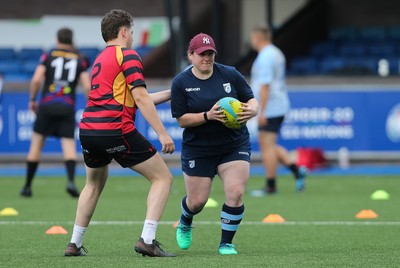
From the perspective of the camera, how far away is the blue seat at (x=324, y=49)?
91.0 ft

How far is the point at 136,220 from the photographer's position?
41.3 feet

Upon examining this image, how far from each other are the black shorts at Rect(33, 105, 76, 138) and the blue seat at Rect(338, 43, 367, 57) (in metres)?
13.0

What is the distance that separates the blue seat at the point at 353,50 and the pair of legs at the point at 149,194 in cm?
1875

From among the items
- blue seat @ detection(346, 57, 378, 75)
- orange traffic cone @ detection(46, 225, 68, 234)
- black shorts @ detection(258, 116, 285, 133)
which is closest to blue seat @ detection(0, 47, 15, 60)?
blue seat @ detection(346, 57, 378, 75)

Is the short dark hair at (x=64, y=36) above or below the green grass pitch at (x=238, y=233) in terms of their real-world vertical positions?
above

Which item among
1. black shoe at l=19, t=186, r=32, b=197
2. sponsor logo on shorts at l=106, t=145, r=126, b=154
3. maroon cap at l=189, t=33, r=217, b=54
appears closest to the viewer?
sponsor logo on shorts at l=106, t=145, r=126, b=154

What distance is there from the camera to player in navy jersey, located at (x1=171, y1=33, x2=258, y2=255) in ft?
30.6

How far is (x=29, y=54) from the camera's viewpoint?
29375mm

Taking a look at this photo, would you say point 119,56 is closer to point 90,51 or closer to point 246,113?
point 246,113

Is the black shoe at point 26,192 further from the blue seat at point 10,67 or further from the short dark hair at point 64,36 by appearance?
the blue seat at point 10,67

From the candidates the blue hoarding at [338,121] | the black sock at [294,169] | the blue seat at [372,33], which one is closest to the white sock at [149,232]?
the black sock at [294,169]

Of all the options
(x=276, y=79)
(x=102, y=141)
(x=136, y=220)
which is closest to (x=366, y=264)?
(x=102, y=141)

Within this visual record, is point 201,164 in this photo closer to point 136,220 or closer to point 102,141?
point 102,141

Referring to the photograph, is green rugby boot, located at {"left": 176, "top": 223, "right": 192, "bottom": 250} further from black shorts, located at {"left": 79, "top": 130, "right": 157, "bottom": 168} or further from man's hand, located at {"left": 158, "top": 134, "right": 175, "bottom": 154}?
man's hand, located at {"left": 158, "top": 134, "right": 175, "bottom": 154}
